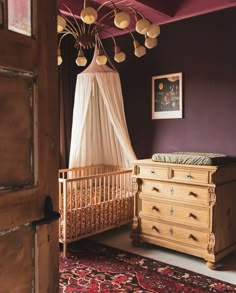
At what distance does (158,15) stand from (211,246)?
2.64 meters

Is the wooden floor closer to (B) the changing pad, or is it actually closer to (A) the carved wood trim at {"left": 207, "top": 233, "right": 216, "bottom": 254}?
(A) the carved wood trim at {"left": 207, "top": 233, "right": 216, "bottom": 254}

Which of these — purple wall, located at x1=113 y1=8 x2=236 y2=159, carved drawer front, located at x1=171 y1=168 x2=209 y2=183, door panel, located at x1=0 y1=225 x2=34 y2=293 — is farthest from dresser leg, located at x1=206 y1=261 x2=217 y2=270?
door panel, located at x1=0 y1=225 x2=34 y2=293

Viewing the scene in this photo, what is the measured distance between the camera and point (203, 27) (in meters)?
3.64

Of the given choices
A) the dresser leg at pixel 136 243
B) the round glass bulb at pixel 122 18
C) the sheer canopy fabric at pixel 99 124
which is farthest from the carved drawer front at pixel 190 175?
the round glass bulb at pixel 122 18

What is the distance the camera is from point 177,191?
10.6 ft

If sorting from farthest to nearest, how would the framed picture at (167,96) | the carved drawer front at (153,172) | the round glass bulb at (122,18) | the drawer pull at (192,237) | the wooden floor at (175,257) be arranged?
Answer: the framed picture at (167,96), the carved drawer front at (153,172), the drawer pull at (192,237), the wooden floor at (175,257), the round glass bulb at (122,18)

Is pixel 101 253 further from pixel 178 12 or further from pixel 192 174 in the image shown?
pixel 178 12

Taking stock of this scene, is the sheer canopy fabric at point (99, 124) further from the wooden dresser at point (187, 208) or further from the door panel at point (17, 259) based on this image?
the door panel at point (17, 259)

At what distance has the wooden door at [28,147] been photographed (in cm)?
104

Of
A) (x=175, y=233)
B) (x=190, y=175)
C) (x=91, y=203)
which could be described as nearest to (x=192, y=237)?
(x=175, y=233)

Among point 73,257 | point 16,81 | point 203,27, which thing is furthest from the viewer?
point 203,27

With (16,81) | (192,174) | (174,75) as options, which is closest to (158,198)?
(192,174)

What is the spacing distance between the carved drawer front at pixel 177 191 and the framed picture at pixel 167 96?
984 millimetres

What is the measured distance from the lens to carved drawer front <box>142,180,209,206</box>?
3.06 m
